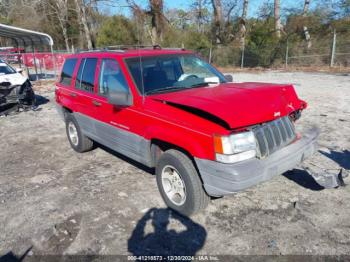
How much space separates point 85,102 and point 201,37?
2638cm

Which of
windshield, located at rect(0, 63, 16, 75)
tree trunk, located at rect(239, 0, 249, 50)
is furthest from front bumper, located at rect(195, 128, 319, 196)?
tree trunk, located at rect(239, 0, 249, 50)

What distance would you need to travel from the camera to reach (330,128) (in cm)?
684

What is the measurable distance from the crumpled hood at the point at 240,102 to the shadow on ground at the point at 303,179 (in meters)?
1.05

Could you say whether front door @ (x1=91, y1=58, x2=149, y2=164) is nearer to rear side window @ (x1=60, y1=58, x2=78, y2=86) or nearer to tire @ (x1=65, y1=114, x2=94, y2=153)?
tire @ (x1=65, y1=114, x2=94, y2=153)

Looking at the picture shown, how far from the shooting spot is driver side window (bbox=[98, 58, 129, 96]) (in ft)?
14.4

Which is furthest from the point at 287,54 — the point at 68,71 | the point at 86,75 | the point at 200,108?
the point at 200,108

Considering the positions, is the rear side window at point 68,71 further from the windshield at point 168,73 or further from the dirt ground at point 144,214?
the windshield at point 168,73

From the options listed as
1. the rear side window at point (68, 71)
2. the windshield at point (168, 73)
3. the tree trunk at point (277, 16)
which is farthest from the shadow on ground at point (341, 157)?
the tree trunk at point (277, 16)

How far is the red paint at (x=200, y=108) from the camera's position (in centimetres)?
327

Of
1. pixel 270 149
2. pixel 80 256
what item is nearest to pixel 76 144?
pixel 80 256

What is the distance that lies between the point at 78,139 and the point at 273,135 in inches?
148

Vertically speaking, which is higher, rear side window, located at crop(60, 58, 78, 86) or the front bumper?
rear side window, located at crop(60, 58, 78, 86)

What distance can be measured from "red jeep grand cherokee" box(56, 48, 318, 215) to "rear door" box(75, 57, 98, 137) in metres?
0.02

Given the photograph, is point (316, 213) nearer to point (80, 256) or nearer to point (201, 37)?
point (80, 256)
